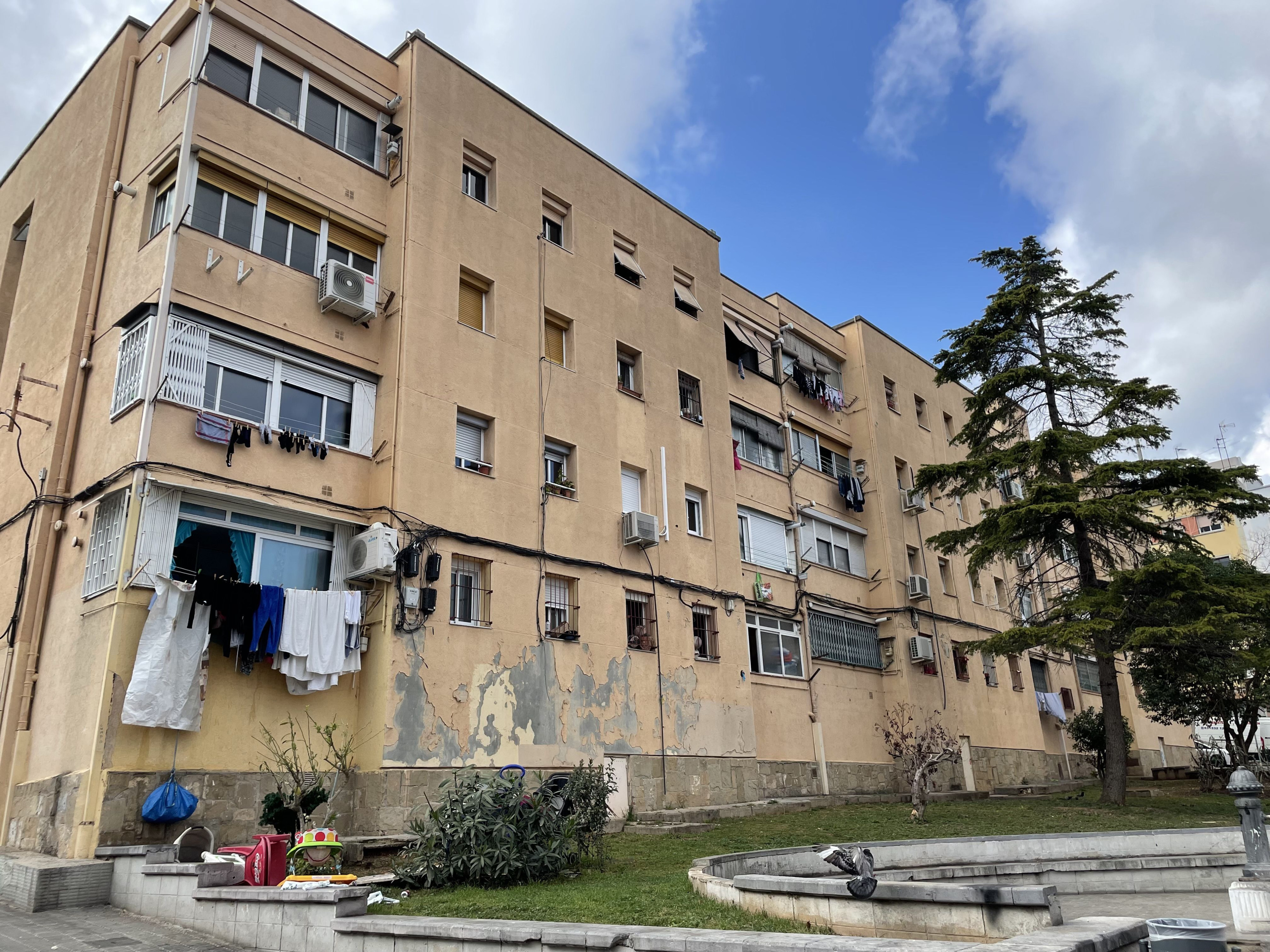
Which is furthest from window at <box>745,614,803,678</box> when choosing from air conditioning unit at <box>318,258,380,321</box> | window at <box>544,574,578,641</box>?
air conditioning unit at <box>318,258,380,321</box>

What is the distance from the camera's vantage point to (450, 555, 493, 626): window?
1541 cm

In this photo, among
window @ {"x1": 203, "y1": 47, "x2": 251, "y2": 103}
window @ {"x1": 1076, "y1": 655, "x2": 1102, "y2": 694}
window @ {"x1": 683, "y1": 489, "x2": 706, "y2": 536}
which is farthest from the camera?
window @ {"x1": 1076, "y1": 655, "x2": 1102, "y2": 694}

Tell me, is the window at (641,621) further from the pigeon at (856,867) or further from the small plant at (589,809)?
the pigeon at (856,867)

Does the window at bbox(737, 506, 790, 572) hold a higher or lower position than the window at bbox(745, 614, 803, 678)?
higher

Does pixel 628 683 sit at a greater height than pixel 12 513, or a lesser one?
lesser

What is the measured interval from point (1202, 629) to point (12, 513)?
2076 centimetres

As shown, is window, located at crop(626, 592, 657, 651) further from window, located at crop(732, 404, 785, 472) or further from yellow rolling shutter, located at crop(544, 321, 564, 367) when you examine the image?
window, located at crop(732, 404, 785, 472)

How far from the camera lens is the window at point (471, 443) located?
16422 millimetres

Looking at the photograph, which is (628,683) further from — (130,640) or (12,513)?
(12,513)

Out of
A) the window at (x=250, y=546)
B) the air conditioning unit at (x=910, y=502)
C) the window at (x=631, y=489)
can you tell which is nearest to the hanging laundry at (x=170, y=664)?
the window at (x=250, y=546)

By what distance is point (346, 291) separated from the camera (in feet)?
50.5

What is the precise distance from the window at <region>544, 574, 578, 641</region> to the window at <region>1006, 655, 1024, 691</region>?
19.9m

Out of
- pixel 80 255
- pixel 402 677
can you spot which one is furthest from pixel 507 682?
pixel 80 255

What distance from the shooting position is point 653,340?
21.2 meters
